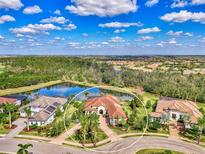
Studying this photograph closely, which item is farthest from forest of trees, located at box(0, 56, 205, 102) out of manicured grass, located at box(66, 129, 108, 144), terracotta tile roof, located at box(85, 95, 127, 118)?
manicured grass, located at box(66, 129, 108, 144)

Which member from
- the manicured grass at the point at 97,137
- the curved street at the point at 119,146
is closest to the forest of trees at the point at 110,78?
the curved street at the point at 119,146

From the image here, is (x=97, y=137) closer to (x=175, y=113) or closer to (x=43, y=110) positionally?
(x=43, y=110)

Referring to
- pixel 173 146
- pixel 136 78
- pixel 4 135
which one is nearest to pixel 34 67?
pixel 136 78

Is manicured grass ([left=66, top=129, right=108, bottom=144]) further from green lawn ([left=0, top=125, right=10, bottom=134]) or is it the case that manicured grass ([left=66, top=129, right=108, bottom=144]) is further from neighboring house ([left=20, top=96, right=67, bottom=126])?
green lawn ([left=0, top=125, right=10, bottom=134])

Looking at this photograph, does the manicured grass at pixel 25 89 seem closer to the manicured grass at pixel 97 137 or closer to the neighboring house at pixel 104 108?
the neighboring house at pixel 104 108

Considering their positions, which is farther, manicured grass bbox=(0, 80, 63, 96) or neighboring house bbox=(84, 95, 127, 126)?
manicured grass bbox=(0, 80, 63, 96)

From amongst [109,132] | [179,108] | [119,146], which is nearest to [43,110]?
[109,132]

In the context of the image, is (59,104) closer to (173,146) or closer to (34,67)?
(173,146)
